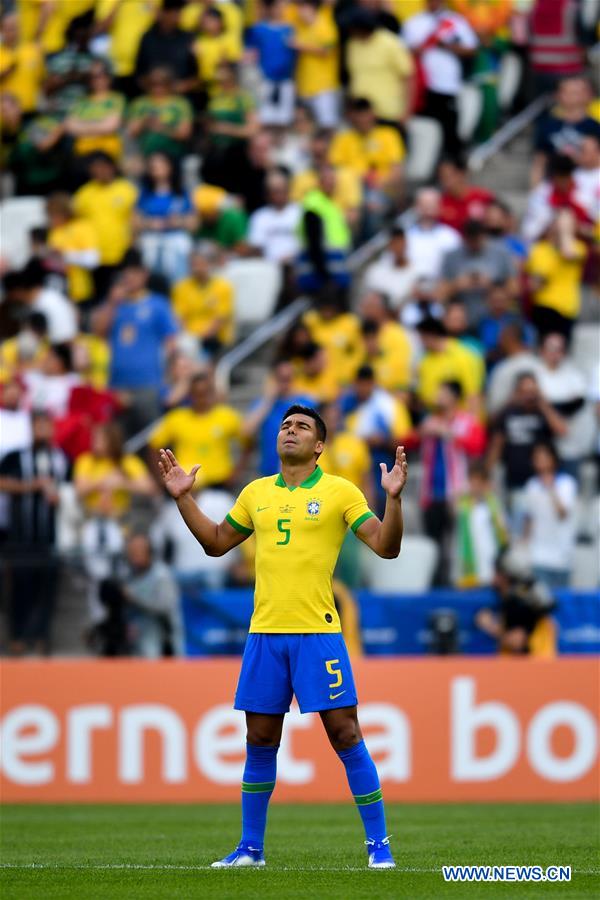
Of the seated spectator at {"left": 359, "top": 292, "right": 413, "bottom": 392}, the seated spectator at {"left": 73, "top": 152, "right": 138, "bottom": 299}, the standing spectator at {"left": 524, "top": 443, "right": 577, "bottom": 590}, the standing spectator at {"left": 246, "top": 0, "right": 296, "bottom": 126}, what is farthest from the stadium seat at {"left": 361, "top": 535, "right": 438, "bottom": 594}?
the standing spectator at {"left": 246, "top": 0, "right": 296, "bottom": 126}

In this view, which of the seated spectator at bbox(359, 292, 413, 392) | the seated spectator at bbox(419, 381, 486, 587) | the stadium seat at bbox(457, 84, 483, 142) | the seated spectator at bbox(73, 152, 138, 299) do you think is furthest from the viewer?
the stadium seat at bbox(457, 84, 483, 142)

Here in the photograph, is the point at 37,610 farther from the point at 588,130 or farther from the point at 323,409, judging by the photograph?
the point at 588,130

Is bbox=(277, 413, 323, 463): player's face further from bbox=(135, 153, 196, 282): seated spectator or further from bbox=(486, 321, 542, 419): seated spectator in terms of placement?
bbox=(135, 153, 196, 282): seated spectator

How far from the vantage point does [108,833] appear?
495 inches

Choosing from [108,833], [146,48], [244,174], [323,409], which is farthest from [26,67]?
[108,833]

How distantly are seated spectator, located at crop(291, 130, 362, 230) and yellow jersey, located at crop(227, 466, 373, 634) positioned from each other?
1117 centimetres

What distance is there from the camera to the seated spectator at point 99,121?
2138cm

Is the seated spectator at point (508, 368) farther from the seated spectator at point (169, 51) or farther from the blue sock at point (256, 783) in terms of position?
the blue sock at point (256, 783)

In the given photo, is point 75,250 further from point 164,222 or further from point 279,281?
point 279,281

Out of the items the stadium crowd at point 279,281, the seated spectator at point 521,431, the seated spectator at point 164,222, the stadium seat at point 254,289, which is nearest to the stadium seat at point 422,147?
the stadium crowd at point 279,281

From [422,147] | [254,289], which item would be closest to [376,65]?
[422,147]

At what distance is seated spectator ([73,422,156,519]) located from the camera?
17.5 metres

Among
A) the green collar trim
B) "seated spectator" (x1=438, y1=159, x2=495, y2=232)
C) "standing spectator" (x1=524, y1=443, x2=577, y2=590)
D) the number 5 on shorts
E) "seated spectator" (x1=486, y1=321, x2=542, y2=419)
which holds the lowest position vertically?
"standing spectator" (x1=524, y1=443, x2=577, y2=590)

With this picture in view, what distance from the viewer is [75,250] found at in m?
20.3
